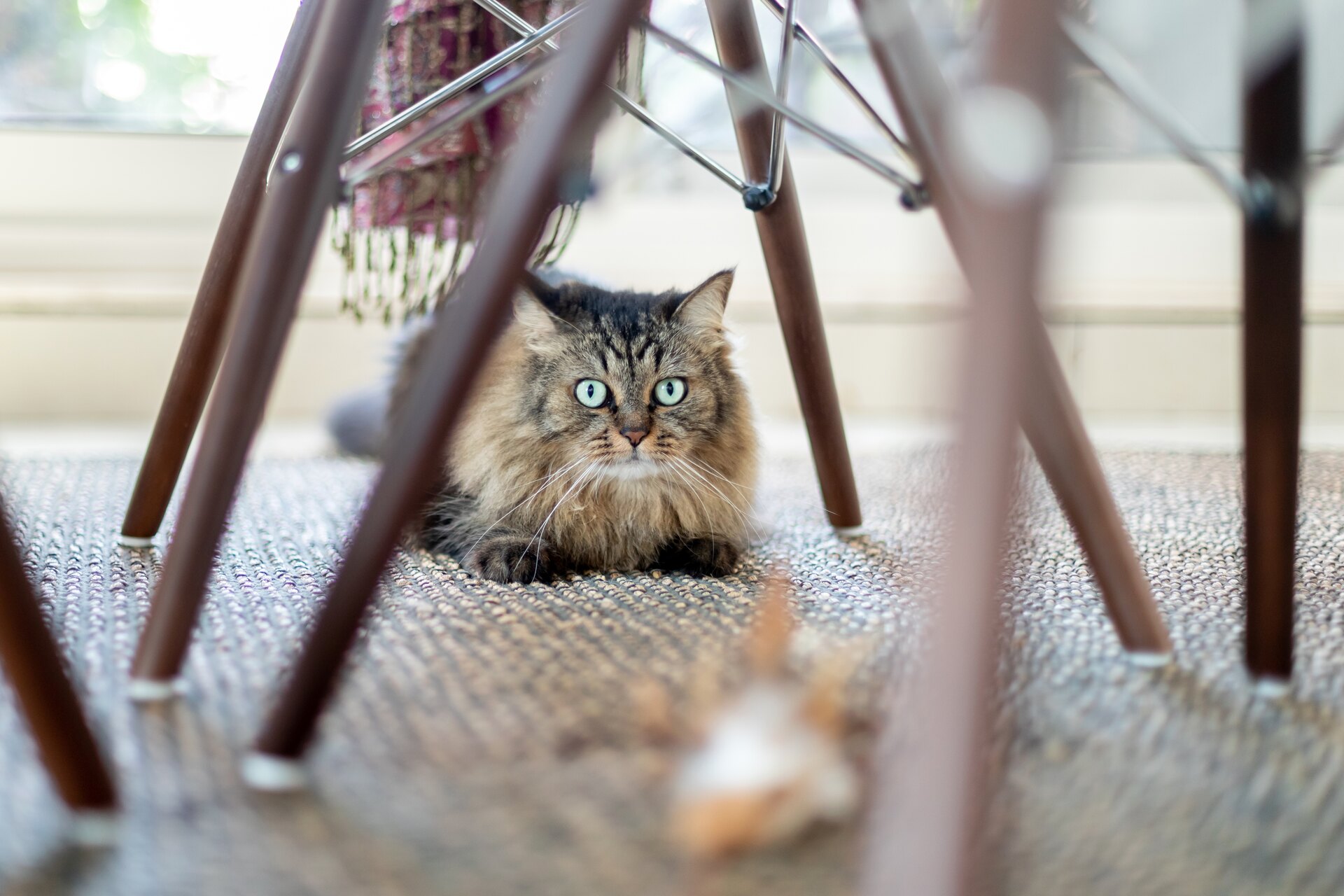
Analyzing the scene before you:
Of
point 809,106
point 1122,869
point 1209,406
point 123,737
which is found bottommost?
point 123,737

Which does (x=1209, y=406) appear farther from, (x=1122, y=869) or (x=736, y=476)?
(x=1122, y=869)

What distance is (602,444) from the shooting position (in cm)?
120

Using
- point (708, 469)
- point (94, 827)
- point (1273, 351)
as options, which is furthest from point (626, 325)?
point (94, 827)

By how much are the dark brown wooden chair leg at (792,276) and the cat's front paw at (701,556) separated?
17cm

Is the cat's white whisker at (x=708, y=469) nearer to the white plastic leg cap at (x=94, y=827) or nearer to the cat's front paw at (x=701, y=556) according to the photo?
the cat's front paw at (x=701, y=556)

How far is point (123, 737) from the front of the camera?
0.63 metres

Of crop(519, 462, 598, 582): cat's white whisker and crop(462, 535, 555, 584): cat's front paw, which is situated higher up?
crop(519, 462, 598, 582): cat's white whisker

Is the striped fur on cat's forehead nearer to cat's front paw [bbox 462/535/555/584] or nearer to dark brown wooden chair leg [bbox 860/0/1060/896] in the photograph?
cat's front paw [bbox 462/535/555/584]

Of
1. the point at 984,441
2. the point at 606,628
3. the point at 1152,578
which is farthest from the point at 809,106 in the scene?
the point at 984,441

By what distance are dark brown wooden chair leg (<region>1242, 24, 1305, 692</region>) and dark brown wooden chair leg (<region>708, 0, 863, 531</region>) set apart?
1.63 ft

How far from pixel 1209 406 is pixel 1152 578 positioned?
194 cm

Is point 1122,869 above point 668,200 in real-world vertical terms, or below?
below

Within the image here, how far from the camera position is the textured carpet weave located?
0.52 m

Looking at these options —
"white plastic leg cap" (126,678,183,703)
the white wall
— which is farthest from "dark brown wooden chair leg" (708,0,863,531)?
the white wall
